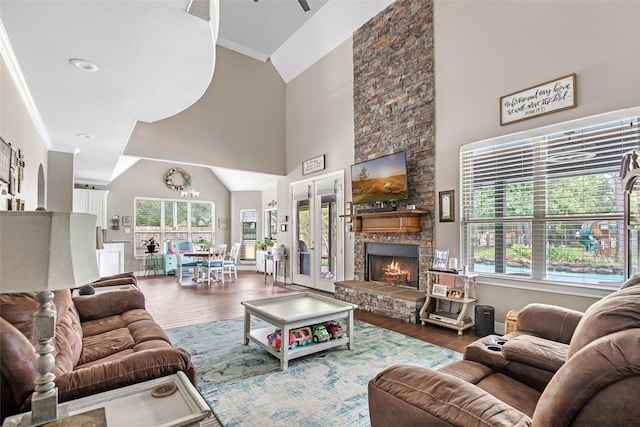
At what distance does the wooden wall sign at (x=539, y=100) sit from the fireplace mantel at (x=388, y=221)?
62.7 inches

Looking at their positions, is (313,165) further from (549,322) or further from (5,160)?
(549,322)

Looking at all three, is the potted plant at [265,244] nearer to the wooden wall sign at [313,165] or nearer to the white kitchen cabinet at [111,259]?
the wooden wall sign at [313,165]

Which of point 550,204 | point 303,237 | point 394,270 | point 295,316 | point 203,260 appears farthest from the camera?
point 203,260

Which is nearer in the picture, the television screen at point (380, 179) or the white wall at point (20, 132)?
the white wall at point (20, 132)

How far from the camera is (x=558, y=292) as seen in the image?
11.0 feet

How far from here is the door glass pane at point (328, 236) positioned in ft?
21.1

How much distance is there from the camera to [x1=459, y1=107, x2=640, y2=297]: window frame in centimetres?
309

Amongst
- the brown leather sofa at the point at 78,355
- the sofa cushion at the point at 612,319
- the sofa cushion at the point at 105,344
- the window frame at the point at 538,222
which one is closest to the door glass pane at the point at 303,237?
the window frame at the point at 538,222

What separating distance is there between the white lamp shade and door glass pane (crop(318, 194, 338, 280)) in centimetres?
547

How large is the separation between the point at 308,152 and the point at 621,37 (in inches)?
203

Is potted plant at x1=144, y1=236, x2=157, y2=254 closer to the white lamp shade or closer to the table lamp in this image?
the table lamp

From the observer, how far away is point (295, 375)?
272 centimetres

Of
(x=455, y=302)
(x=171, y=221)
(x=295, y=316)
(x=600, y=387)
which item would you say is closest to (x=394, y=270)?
(x=455, y=302)

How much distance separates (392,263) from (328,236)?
1.70 m
